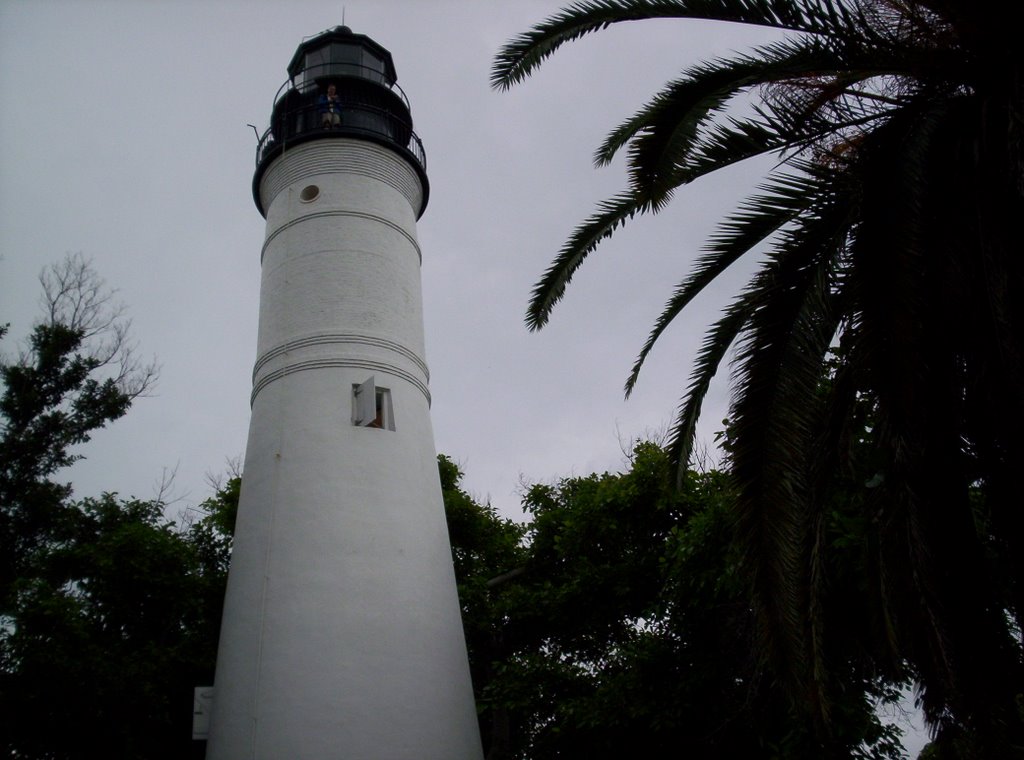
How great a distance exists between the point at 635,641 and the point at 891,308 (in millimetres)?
8581

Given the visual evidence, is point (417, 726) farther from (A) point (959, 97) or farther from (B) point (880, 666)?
(A) point (959, 97)

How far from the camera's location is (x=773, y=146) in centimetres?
552

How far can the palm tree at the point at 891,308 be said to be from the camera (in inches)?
173

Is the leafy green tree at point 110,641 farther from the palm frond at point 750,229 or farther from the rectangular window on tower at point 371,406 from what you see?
the palm frond at point 750,229

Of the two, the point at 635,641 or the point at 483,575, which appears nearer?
the point at 635,641

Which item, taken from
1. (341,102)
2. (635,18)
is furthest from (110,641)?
(635,18)

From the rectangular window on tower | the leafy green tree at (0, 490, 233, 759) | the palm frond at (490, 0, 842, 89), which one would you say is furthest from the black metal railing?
the palm frond at (490, 0, 842, 89)

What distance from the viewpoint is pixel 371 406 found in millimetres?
11734

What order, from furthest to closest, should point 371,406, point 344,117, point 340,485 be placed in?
point 344,117
point 371,406
point 340,485

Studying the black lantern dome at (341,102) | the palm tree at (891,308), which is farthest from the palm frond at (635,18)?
the black lantern dome at (341,102)

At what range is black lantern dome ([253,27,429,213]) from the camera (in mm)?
14320

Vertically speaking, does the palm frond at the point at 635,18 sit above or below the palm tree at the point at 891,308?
above

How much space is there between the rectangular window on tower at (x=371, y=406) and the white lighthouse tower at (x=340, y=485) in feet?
0.08

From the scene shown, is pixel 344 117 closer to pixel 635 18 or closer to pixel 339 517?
pixel 339 517
